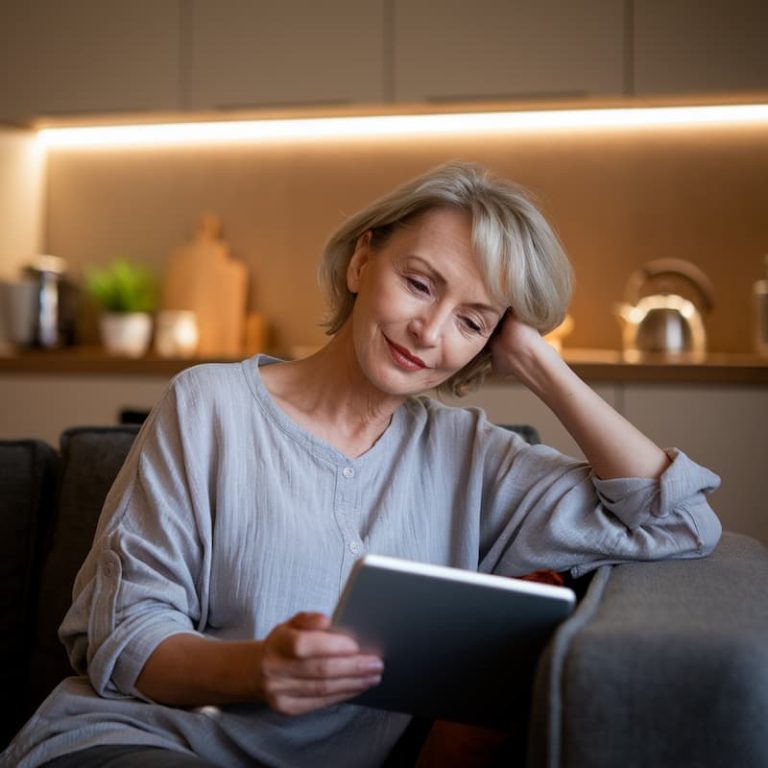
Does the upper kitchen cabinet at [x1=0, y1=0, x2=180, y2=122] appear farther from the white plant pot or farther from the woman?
the woman

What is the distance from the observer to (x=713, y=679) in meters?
1.01

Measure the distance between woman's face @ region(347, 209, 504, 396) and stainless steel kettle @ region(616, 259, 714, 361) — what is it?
7.15 feet

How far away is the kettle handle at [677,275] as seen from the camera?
3.95 meters

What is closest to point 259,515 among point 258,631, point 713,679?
point 258,631

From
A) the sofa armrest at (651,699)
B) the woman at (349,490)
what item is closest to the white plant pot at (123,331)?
the woman at (349,490)

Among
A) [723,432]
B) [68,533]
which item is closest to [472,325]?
[68,533]

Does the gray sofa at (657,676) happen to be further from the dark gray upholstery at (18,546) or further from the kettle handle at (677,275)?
the kettle handle at (677,275)

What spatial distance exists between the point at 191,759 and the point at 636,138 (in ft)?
10.6

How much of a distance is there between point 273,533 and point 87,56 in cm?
310

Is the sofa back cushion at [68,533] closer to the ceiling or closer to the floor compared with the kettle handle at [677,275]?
closer to the floor

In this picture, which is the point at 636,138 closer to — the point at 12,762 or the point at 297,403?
the point at 297,403

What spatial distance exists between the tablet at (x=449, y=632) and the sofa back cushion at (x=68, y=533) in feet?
2.05

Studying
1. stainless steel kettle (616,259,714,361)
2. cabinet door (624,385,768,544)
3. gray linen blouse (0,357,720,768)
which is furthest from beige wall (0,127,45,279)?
gray linen blouse (0,357,720,768)

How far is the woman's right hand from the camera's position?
3.75 feet
